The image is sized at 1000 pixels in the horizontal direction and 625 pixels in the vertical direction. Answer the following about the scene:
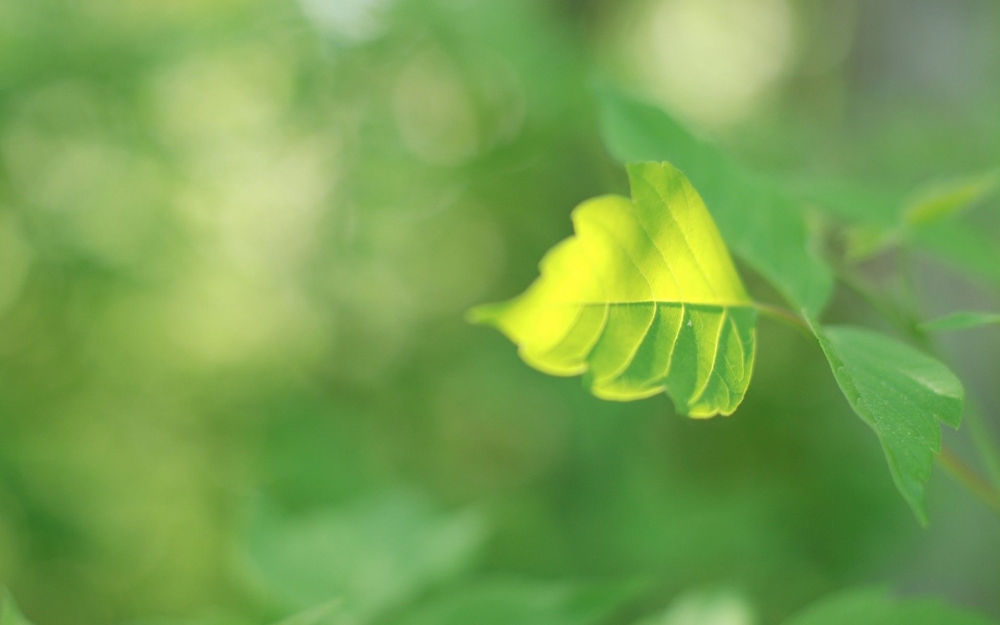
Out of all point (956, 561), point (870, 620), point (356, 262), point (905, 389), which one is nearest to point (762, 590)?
point (956, 561)

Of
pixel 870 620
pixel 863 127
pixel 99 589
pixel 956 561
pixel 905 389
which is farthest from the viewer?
pixel 863 127

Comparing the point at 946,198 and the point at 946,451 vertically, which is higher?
the point at 946,198

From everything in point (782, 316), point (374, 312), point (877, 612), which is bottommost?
point (877, 612)

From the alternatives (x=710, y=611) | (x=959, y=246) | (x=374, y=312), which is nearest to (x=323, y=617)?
(x=710, y=611)

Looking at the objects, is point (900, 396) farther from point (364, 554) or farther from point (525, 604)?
point (364, 554)

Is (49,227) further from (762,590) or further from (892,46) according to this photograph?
(892,46)

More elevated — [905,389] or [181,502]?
[181,502]
